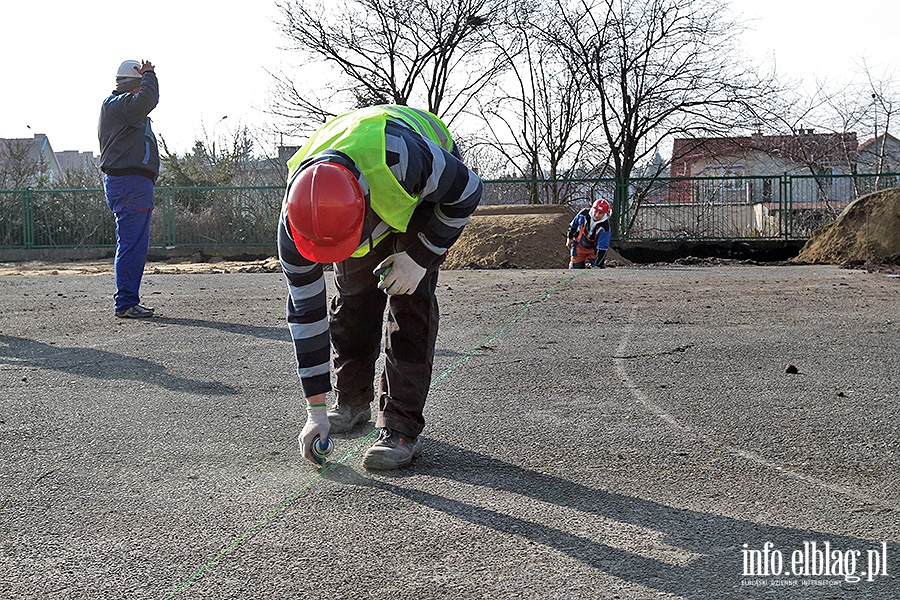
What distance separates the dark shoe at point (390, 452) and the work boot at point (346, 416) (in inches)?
21.5

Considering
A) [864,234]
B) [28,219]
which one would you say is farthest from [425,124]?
[28,219]

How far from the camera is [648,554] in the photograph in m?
2.93

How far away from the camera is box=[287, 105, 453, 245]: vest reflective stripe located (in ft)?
11.5

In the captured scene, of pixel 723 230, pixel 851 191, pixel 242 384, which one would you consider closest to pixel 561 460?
pixel 242 384

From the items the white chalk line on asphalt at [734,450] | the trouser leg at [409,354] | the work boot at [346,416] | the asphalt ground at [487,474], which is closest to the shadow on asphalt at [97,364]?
the asphalt ground at [487,474]

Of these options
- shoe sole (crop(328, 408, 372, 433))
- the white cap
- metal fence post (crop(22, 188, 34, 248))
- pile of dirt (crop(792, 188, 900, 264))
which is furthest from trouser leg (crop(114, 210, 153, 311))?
metal fence post (crop(22, 188, 34, 248))

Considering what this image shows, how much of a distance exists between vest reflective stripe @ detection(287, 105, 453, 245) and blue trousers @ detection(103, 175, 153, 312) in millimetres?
5784

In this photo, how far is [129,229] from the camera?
926 centimetres

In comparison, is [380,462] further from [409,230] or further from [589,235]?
[589,235]

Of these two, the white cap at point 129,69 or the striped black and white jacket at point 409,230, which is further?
the white cap at point 129,69

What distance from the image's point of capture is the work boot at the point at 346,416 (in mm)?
4527

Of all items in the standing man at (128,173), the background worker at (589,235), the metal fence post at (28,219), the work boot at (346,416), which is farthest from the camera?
the metal fence post at (28,219)

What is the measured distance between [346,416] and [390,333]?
2.20 ft

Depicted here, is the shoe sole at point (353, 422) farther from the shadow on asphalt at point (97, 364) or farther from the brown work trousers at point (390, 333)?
the shadow on asphalt at point (97, 364)
